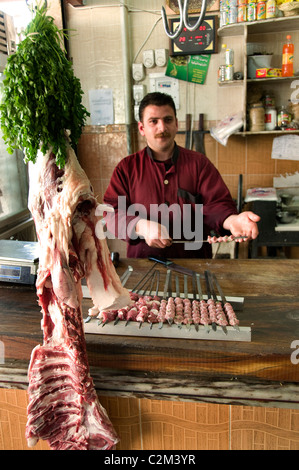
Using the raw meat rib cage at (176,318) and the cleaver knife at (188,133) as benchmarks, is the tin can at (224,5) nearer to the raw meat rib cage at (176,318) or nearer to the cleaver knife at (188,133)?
the cleaver knife at (188,133)

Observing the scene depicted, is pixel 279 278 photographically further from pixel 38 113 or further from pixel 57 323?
pixel 38 113

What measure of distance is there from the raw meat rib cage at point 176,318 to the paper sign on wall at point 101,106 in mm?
2971

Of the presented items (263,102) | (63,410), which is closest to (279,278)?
(63,410)

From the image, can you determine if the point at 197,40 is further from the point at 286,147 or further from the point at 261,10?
the point at 286,147

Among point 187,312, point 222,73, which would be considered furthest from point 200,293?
point 222,73

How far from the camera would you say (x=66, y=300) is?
43.8 inches

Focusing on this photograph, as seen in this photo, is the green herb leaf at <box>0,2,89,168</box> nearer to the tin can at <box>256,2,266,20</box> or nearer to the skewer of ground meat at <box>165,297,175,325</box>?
the skewer of ground meat at <box>165,297,175,325</box>

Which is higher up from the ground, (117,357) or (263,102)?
(263,102)

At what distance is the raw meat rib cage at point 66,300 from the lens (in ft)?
3.57

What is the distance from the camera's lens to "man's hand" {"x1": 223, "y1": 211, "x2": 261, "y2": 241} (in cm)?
178

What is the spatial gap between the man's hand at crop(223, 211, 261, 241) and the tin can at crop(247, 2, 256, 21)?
2.19 meters
